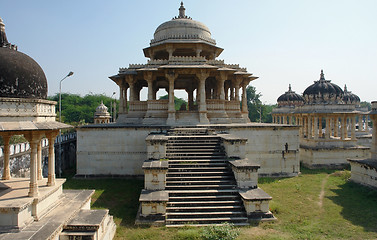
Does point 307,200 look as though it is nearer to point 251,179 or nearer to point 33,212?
point 251,179

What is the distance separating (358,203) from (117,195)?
10852 millimetres

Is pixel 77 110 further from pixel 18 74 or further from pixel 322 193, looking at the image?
pixel 18 74

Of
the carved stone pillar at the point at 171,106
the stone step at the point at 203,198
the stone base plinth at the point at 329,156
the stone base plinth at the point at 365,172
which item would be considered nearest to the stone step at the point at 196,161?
the stone step at the point at 203,198

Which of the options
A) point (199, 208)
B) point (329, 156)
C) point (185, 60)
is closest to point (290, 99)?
point (329, 156)

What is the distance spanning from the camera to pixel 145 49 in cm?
2234

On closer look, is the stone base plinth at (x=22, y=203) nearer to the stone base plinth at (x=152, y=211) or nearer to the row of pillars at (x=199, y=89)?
the stone base plinth at (x=152, y=211)

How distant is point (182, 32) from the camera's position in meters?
21.0

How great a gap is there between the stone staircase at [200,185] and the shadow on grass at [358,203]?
420 centimetres

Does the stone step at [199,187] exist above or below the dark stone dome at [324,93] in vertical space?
below

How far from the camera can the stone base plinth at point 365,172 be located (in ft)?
45.9

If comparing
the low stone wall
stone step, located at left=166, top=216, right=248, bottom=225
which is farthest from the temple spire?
the low stone wall

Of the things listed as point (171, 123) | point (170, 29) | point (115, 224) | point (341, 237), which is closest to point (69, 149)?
point (171, 123)

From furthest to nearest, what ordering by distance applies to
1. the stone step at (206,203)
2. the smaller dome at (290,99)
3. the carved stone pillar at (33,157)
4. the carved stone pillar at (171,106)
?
the smaller dome at (290,99) < the carved stone pillar at (171,106) < the stone step at (206,203) < the carved stone pillar at (33,157)

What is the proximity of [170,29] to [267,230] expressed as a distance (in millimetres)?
17005
